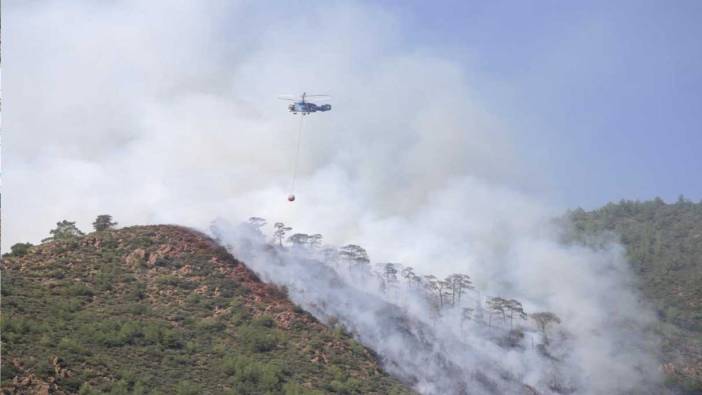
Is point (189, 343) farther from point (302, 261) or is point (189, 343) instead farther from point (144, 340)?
point (302, 261)

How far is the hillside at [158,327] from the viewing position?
8006 centimetres

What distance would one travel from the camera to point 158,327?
94062 mm

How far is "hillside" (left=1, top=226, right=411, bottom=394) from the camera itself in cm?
8006

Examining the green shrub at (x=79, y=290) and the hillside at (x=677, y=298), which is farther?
the hillside at (x=677, y=298)

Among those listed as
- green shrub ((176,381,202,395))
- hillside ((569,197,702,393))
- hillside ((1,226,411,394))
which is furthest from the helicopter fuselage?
hillside ((569,197,702,393))

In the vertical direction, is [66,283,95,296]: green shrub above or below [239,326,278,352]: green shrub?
above

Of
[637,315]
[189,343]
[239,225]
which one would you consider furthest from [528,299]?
[189,343]

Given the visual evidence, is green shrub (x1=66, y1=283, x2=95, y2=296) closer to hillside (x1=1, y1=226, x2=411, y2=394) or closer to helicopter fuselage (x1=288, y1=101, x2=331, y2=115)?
hillside (x1=1, y1=226, x2=411, y2=394)

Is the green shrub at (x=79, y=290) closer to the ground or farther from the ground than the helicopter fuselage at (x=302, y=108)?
closer to the ground

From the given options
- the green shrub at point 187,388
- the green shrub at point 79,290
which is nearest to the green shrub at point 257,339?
the green shrub at point 187,388

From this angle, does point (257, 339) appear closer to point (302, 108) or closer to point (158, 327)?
point (158, 327)

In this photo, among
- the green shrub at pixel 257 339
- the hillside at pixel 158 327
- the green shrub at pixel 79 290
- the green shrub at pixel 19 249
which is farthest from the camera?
the green shrub at pixel 19 249

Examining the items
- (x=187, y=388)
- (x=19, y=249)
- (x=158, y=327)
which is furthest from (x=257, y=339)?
(x=19, y=249)

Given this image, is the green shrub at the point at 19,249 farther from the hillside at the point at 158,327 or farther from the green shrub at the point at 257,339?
the green shrub at the point at 257,339
